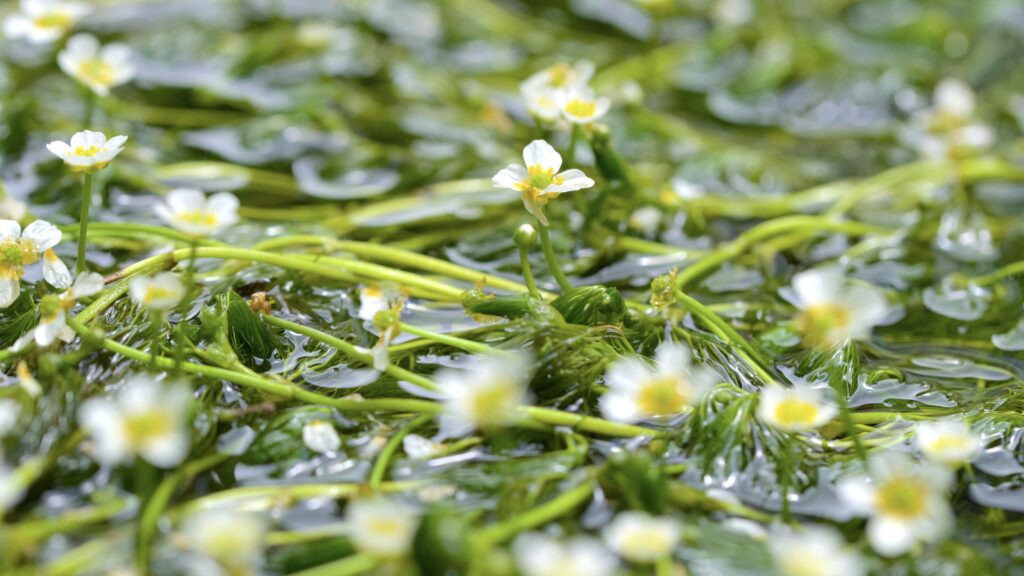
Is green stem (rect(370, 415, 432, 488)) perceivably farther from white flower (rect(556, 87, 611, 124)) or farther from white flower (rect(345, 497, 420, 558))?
white flower (rect(556, 87, 611, 124))

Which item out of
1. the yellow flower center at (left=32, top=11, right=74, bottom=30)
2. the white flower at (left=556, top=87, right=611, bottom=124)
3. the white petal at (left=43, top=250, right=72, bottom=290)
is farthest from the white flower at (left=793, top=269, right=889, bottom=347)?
the yellow flower center at (left=32, top=11, right=74, bottom=30)

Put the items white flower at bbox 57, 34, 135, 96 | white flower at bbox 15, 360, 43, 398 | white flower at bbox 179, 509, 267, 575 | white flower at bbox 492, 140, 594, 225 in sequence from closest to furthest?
white flower at bbox 179, 509, 267, 575
white flower at bbox 15, 360, 43, 398
white flower at bbox 492, 140, 594, 225
white flower at bbox 57, 34, 135, 96

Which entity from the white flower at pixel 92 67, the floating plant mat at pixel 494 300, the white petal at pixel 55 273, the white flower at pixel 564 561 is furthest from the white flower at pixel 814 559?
the white flower at pixel 92 67

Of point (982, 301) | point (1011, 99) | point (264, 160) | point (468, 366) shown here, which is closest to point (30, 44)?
point (264, 160)

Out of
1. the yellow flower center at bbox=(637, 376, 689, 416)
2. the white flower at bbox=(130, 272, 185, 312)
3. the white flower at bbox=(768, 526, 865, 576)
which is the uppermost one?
the white flower at bbox=(130, 272, 185, 312)

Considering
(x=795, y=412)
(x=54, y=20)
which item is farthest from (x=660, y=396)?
(x=54, y=20)

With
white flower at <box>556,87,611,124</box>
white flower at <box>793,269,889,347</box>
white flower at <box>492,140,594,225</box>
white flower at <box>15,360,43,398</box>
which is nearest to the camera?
white flower at <box>793,269,889,347</box>

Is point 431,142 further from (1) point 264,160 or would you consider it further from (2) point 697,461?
(2) point 697,461

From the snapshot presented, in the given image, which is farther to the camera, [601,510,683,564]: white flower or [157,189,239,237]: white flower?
[157,189,239,237]: white flower
